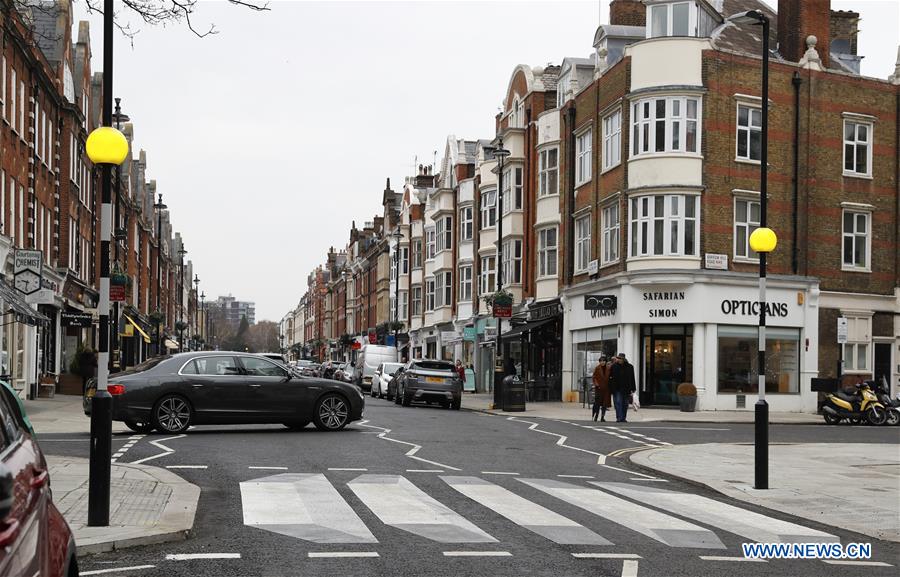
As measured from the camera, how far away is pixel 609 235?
38594 mm

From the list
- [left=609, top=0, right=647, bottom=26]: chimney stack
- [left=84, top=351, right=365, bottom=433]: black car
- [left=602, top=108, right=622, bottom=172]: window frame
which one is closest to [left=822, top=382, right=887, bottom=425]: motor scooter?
[left=602, top=108, right=622, bottom=172]: window frame

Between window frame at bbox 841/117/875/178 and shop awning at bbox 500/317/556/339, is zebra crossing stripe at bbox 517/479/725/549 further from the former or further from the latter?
shop awning at bbox 500/317/556/339

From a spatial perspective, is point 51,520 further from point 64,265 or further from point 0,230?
point 64,265

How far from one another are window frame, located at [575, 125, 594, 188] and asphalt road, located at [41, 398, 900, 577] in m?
23.2

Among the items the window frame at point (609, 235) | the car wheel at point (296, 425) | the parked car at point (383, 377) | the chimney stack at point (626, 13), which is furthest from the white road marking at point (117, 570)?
the chimney stack at point (626, 13)

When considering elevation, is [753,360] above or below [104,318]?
below

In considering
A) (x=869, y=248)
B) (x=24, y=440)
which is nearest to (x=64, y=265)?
(x=869, y=248)

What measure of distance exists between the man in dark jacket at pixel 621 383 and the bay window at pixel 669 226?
922 cm

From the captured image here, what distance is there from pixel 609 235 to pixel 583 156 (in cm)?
433

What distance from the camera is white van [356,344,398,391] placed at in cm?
5012

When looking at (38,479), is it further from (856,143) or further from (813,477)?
(856,143)

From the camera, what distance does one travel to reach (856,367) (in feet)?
125

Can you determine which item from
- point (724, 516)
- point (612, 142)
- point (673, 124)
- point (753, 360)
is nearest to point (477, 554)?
point (724, 516)

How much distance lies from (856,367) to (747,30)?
1269 centimetres
